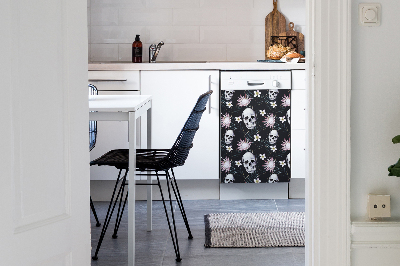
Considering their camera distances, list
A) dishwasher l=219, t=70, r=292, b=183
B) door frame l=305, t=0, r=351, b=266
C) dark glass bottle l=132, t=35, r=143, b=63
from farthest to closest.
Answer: dark glass bottle l=132, t=35, r=143, b=63
dishwasher l=219, t=70, r=292, b=183
door frame l=305, t=0, r=351, b=266

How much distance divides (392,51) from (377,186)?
463mm

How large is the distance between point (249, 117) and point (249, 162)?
345mm

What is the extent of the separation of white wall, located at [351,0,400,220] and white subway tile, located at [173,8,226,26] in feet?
9.25

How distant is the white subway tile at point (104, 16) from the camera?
4.36 meters

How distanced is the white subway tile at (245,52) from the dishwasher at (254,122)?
72cm

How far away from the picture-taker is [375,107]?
1674mm

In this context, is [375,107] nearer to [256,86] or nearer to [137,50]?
[256,86]

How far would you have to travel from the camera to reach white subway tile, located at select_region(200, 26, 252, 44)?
4387 mm

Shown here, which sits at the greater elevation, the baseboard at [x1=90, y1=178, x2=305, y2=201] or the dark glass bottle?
the dark glass bottle

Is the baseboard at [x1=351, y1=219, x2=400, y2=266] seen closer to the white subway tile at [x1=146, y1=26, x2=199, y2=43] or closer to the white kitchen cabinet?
the white kitchen cabinet

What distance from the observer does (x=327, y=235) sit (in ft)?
5.50

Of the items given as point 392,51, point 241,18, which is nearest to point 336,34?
point 392,51

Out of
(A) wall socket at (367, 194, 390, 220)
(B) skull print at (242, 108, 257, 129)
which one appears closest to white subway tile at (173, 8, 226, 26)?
(B) skull print at (242, 108, 257, 129)

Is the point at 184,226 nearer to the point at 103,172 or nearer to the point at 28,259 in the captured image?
the point at 103,172
